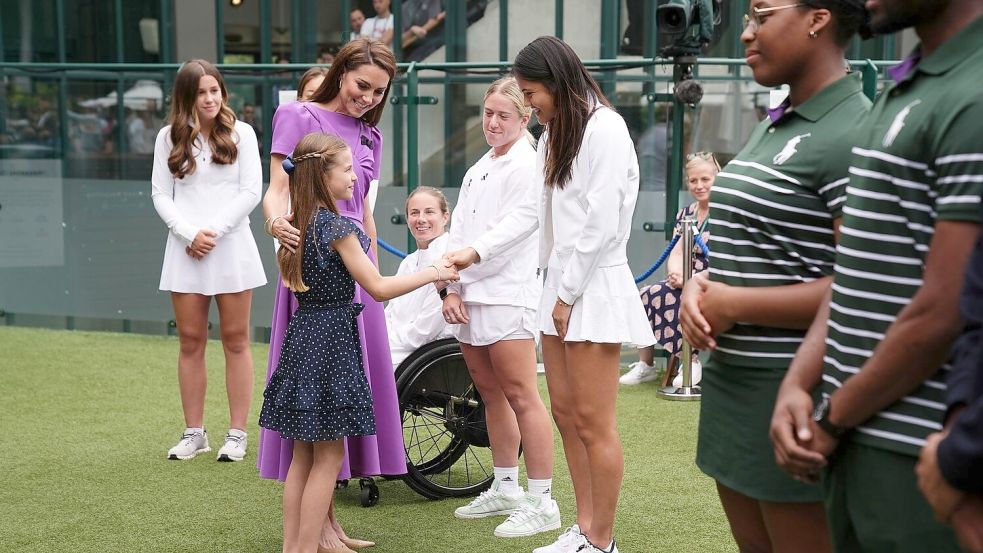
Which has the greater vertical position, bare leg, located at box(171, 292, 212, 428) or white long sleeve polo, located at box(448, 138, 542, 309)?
white long sleeve polo, located at box(448, 138, 542, 309)

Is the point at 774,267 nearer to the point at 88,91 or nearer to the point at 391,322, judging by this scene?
the point at 391,322

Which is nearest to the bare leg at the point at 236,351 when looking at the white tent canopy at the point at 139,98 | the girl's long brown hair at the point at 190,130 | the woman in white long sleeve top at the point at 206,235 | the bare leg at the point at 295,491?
the woman in white long sleeve top at the point at 206,235

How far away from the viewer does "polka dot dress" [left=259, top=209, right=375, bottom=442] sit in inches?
146

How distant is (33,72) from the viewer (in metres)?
10.1

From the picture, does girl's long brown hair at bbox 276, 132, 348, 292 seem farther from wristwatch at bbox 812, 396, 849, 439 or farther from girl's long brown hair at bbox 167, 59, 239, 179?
wristwatch at bbox 812, 396, 849, 439

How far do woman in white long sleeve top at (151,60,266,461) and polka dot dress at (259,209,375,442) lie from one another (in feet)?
6.17

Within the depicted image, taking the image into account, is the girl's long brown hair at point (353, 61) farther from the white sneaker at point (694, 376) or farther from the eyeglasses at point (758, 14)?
the white sneaker at point (694, 376)

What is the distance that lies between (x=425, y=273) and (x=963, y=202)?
2419 millimetres

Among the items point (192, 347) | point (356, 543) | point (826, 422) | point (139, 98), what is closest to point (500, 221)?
point (356, 543)

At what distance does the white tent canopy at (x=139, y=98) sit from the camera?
9.88 meters

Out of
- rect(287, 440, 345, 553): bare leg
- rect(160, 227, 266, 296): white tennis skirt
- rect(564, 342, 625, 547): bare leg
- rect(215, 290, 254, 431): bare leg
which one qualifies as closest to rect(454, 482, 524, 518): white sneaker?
rect(564, 342, 625, 547): bare leg

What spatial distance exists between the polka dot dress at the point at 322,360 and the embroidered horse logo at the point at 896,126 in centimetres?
217

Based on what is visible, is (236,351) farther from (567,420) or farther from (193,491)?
(567,420)

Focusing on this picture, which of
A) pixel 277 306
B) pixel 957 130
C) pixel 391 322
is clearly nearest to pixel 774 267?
pixel 957 130
